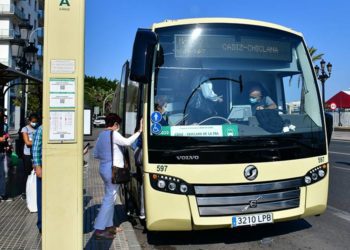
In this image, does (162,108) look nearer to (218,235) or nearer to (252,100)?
(252,100)

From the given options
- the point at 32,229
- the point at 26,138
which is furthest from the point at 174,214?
the point at 26,138

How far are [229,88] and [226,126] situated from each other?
1.84 ft

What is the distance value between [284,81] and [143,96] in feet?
6.63

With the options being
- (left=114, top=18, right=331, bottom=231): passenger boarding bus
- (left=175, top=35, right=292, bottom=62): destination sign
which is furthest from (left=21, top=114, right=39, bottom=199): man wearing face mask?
(left=175, top=35, right=292, bottom=62): destination sign

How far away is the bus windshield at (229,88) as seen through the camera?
5.09m

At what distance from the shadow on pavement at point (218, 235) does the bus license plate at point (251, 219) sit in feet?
2.59

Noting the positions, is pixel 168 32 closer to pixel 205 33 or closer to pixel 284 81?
pixel 205 33

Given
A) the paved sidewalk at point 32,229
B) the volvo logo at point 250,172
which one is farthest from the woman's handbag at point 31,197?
the volvo logo at point 250,172

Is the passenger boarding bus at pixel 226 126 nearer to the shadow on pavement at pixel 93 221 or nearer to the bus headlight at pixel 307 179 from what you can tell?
the bus headlight at pixel 307 179

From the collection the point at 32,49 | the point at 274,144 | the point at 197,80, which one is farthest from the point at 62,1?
the point at 32,49

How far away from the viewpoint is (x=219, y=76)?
17.6 ft

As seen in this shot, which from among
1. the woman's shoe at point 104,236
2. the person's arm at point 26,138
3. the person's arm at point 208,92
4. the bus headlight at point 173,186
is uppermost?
the person's arm at point 208,92

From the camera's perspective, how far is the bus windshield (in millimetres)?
5086

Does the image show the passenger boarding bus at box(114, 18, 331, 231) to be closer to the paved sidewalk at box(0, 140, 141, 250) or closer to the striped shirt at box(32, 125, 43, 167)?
the paved sidewalk at box(0, 140, 141, 250)
